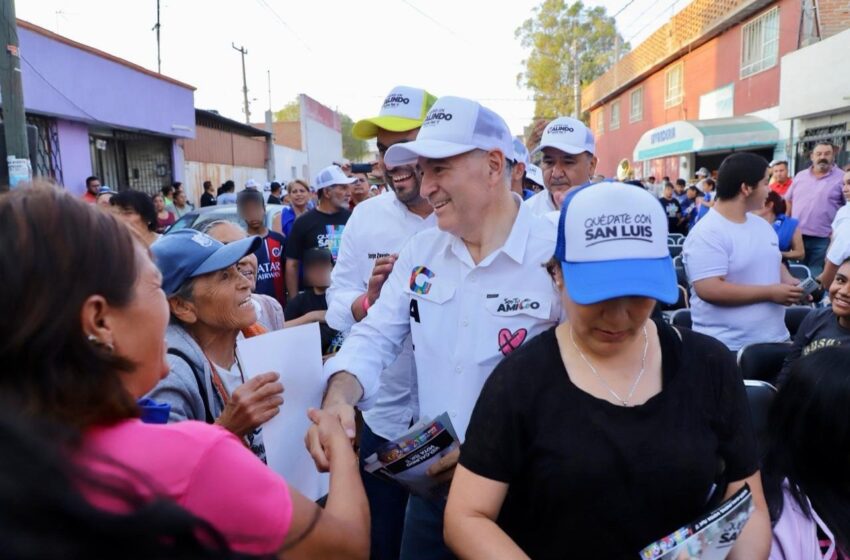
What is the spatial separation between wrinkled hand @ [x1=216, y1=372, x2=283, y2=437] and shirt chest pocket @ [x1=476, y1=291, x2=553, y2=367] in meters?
0.63

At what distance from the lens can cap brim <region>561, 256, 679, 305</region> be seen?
1.45 meters

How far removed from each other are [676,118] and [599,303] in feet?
86.6

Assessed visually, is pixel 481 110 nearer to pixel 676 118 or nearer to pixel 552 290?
pixel 552 290

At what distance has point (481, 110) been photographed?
2127 millimetres

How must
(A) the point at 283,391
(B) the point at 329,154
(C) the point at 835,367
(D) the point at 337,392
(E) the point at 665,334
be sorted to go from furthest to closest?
(B) the point at 329,154, (D) the point at 337,392, (A) the point at 283,391, (C) the point at 835,367, (E) the point at 665,334

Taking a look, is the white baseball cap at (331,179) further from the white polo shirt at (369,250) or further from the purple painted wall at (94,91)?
the purple painted wall at (94,91)

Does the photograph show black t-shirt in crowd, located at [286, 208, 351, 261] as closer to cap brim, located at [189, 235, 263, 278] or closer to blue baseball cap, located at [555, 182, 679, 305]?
cap brim, located at [189, 235, 263, 278]

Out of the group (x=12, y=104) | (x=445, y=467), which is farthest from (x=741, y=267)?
(x=12, y=104)

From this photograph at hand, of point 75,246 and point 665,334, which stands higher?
point 75,246

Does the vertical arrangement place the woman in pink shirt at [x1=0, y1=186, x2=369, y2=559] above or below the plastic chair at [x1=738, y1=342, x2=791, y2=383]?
above

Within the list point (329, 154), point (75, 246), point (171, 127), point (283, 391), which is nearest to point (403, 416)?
point (283, 391)

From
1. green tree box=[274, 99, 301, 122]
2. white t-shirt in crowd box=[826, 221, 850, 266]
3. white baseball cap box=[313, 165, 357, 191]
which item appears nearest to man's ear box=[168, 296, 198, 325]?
white t-shirt in crowd box=[826, 221, 850, 266]

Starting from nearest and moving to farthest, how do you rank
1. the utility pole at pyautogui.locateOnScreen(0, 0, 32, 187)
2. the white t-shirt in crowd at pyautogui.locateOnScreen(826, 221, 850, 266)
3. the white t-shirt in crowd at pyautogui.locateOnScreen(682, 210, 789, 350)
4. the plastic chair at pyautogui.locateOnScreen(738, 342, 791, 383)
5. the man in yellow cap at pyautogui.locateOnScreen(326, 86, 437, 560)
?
the man in yellow cap at pyautogui.locateOnScreen(326, 86, 437, 560)
the white t-shirt in crowd at pyautogui.locateOnScreen(826, 221, 850, 266)
the plastic chair at pyautogui.locateOnScreen(738, 342, 791, 383)
the white t-shirt in crowd at pyautogui.locateOnScreen(682, 210, 789, 350)
the utility pole at pyautogui.locateOnScreen(0, 0, 32, 187)

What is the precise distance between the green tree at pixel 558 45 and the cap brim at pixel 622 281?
134 ft
